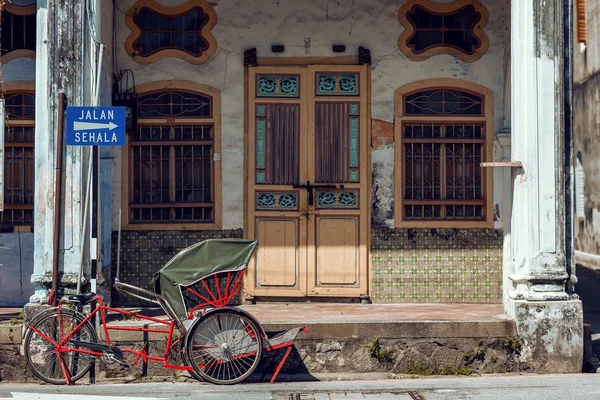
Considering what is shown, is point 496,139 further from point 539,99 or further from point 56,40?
point 56,40

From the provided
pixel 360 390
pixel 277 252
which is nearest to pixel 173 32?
pixel 277 252

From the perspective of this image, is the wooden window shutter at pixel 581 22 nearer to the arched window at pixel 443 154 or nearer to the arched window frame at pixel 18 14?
the arched window at pixel 443 154

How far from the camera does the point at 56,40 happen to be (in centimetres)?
1001

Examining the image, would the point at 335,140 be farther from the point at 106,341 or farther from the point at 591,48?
the point at 591,48

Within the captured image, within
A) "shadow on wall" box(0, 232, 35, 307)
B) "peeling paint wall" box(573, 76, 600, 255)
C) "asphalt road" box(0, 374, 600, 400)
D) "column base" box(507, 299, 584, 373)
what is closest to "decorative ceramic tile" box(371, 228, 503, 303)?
"column base" box(507, 299, 584, 373)

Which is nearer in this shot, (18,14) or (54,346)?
(54,346)

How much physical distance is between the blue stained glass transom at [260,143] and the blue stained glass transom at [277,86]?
357 mm

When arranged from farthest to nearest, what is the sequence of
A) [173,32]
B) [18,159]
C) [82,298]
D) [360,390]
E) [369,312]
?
[173,32]
[18,159]
[369,312]
[82,298]
[360,390]

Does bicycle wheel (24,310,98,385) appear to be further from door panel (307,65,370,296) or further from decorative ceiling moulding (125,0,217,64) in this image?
decorative ceiling moulding (125,0,217,64)

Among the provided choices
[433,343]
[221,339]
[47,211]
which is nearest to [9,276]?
[47,211]

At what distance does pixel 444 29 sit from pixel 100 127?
4.62 m

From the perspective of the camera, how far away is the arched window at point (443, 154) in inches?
458

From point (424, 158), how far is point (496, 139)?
35.0 inches

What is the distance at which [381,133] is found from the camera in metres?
11.7
